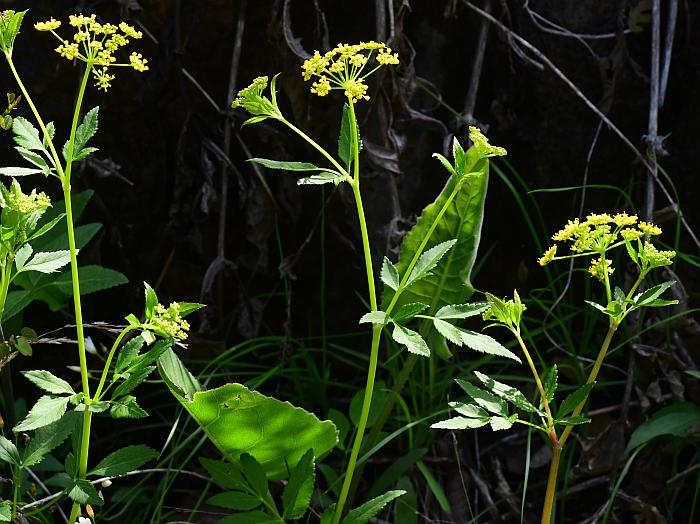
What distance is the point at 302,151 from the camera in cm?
230

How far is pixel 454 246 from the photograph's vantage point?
68.2 inches

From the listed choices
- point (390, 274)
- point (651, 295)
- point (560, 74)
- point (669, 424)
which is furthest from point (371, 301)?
point (560, 74)

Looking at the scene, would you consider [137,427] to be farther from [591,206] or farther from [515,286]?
[591,206]

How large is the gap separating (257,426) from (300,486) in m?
0.18

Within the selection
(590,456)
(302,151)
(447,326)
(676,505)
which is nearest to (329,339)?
(302,151)

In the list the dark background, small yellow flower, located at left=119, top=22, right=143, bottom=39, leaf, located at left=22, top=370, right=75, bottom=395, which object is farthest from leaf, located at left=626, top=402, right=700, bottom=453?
small yellow flower, located at left=119, top=22, right=143, bottom=39

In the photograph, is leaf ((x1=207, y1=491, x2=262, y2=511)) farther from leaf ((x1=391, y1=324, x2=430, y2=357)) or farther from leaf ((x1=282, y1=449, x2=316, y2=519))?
leaf ((x1=391, y1=324, x2=430, y2=357))

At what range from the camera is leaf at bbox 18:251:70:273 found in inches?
51.1

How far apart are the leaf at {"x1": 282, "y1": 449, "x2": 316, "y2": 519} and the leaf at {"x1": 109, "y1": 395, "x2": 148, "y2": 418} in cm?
28

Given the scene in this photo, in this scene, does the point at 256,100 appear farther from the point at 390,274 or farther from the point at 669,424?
the point at 669,424

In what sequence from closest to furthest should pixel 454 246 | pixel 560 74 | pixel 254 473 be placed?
pixel 254 473 < pixel 454 246 < pixel 560 74

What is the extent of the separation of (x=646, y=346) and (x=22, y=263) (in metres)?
1.34

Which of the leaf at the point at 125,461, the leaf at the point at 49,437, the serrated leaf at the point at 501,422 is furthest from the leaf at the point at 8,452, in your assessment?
the serrated leaf at the point at 501,422

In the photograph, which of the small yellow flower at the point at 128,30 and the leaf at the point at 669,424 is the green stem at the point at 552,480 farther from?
the small yellow flower at the point at 128,30
